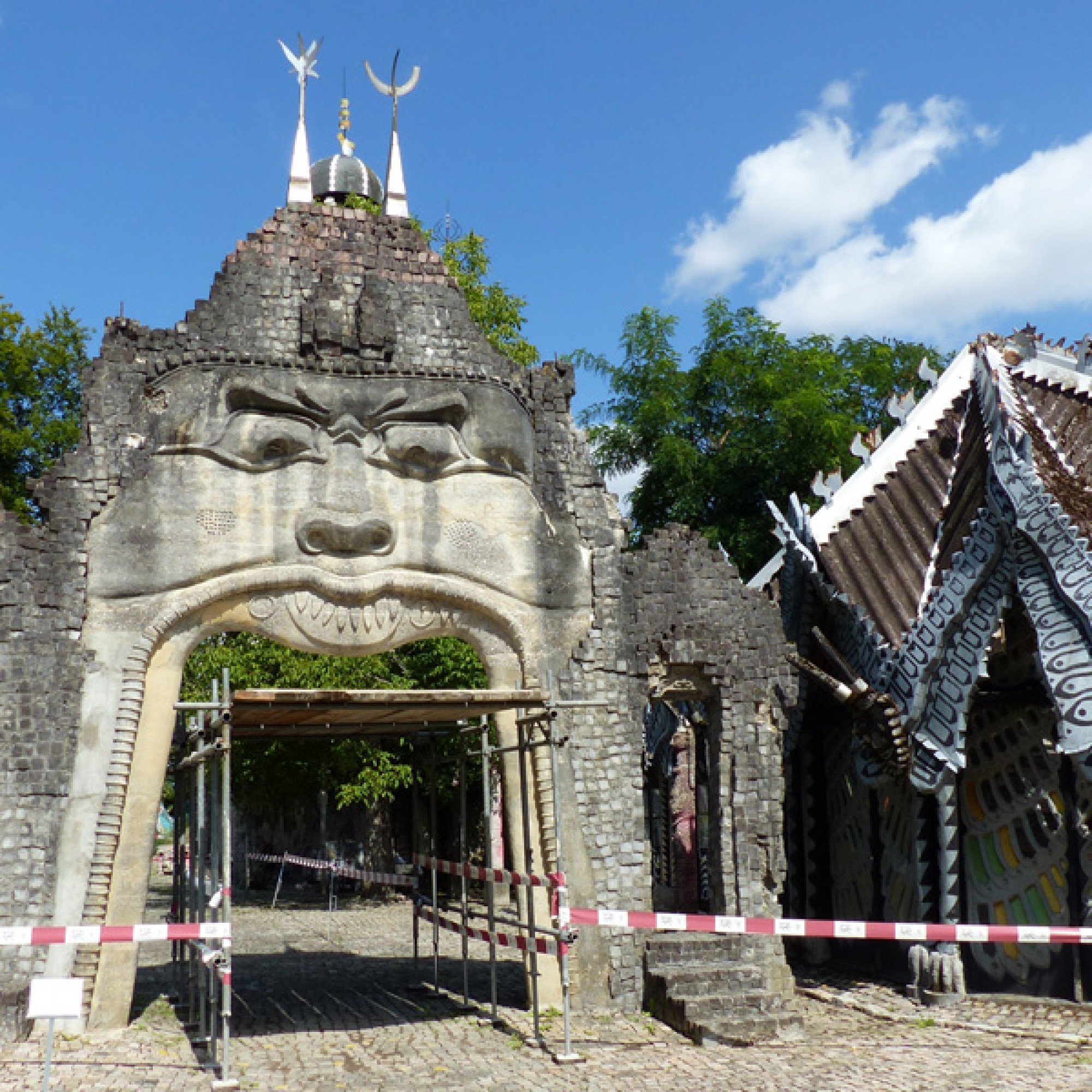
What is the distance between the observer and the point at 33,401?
75.5 ft

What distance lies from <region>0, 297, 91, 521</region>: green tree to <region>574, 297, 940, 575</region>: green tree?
1042 cm

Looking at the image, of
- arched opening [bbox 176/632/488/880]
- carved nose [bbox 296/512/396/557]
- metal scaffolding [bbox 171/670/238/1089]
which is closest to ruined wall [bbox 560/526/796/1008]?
carved nose [bbox 296/512/396/557]

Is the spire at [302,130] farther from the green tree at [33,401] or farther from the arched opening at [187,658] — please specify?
the green tree at [33,401]

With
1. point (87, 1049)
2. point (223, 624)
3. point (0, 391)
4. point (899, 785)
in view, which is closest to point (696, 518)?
point (899, 785)

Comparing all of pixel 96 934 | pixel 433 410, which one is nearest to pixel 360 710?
pixel 96 934

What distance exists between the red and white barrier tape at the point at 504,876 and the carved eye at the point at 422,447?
3571 millimetres

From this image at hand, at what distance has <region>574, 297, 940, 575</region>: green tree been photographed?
75.4 ft

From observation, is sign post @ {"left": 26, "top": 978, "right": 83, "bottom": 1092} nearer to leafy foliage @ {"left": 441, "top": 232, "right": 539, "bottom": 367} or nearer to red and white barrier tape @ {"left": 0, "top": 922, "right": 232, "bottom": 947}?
red and white barrier tape @ {"left": 0, "top": 922, "right": 232, "bottom": 947}

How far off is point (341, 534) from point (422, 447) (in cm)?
109

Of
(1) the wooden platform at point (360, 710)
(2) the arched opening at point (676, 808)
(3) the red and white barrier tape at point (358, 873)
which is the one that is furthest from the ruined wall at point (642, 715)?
(2) the arched opening at point (676, 808)

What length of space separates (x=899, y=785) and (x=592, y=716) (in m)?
3.96

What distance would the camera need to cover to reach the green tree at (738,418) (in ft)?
75.4

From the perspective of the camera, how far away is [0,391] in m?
22.0

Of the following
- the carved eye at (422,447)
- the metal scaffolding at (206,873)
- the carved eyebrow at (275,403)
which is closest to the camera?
the metal scaffolding at (206,873)
